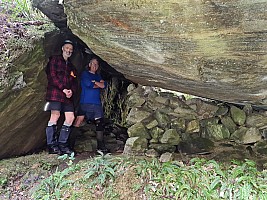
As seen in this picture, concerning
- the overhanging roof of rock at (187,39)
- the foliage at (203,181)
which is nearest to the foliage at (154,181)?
the foliage at (203,181)

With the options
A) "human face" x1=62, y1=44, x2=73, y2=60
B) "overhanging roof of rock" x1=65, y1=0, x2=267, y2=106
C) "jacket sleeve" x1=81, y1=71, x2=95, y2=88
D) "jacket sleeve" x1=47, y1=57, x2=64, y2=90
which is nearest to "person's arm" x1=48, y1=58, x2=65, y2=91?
"jacket sleeve" x1=47, y1=57, x2=64, y2=90

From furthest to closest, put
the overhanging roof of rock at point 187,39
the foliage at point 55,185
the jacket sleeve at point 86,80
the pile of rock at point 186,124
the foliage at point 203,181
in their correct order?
the jacket sleeve at point 86,80, the pile of rock at point 186,124, the foliage at point 55,185, the foliage at point 203,181, the overhanging roof of rock at point 187,39

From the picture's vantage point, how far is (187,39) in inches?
120

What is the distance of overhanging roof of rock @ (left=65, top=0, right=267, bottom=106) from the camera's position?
8.89 ft

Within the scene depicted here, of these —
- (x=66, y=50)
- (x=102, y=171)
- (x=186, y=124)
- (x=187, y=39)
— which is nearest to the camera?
(x=187, y=39)

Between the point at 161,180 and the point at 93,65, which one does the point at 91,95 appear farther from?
the point at 161,180

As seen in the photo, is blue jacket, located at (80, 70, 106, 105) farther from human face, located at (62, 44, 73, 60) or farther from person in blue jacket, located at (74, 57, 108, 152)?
human face, located at (62, 44, 73, 60)

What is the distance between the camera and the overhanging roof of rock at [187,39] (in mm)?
2709

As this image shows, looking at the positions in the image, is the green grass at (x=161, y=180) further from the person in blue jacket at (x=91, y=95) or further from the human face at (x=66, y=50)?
the human face at (x=66, y=50)

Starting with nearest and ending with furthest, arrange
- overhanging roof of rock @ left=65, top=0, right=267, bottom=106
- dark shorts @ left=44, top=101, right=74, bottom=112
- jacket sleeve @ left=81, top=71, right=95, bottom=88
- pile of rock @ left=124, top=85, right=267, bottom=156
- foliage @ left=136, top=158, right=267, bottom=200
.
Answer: overhanging roof of rock @ left=65, top=0, right=267, bottom=106 < foliage @ left=136, top=158, right=267, bottom=200 < pile of rock @ left=124, top=85, right=267, bottom=156 < dark shorts @ left=44, top=101, right=74, bottom=112 < jacket sleeve @ left=81, top=71, right=95, bottom=88

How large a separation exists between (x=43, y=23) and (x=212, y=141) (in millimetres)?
3806

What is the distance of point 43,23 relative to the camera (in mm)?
5441

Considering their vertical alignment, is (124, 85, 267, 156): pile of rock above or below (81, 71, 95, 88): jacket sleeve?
below

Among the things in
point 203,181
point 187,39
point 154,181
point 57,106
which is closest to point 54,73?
point 57,106
